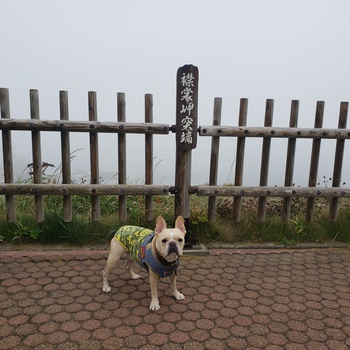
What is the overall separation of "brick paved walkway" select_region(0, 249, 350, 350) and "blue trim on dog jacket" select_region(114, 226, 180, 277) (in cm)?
36

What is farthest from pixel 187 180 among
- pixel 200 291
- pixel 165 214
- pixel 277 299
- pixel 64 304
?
pixel 64 304

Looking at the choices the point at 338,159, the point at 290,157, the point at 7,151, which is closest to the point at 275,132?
the point at 290,157

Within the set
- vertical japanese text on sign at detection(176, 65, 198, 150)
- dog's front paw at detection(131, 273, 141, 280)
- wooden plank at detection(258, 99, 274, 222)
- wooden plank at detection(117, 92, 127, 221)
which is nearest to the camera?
dog's front paw at detection(131, 273, 141, 280)

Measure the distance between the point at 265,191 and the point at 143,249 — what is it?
228 cm

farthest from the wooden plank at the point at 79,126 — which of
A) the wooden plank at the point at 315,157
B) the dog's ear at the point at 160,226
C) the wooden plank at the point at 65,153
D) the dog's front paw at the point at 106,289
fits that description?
the wooden plank at the point at 315,157

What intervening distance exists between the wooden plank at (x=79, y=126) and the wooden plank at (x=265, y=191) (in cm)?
98

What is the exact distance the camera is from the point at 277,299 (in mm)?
3352

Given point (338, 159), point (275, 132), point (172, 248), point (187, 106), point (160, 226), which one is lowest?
point (172, 248)

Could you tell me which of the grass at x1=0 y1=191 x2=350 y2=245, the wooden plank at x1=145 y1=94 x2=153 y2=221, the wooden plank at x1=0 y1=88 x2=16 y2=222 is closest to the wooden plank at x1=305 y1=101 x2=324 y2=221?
the grass at x1=0 y1=191 x2=350 y2=245

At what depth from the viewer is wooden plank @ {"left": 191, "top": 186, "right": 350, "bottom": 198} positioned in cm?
463

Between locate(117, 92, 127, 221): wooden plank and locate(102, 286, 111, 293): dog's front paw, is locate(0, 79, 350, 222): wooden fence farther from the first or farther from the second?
locate(102, 286, 111, 293): dog's front paw

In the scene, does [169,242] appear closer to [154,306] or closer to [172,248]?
[172,248]

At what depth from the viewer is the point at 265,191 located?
4777 mm

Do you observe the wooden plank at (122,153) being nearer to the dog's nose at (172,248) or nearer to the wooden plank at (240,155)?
the wooden plank at (240,155)
